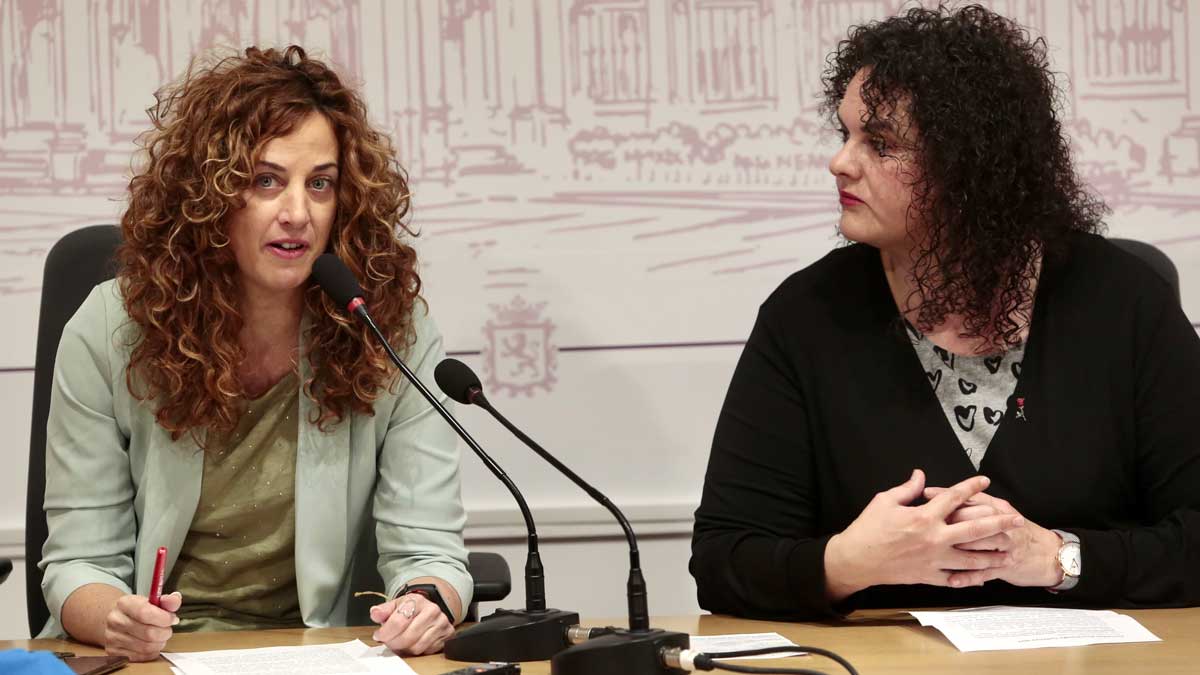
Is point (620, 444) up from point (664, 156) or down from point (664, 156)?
down

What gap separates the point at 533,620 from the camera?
4.96 feet

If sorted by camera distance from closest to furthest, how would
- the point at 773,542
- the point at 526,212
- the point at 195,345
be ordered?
the point at 773,542, the point at 195,345, the point at 526,212

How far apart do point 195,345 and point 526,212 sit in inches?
34.5

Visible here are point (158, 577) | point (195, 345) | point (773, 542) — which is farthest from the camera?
point (195, 345)

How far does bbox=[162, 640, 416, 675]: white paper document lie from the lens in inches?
57.6

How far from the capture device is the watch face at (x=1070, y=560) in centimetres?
171

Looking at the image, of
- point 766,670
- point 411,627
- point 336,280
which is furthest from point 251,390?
point 766,670

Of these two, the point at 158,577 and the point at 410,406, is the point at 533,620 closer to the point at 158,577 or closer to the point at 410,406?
the point at 158,577

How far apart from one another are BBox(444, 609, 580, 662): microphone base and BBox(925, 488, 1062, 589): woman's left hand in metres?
0.51

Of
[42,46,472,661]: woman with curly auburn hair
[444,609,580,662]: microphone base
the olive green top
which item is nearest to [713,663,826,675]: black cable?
[444,609,580,662]: microphone base

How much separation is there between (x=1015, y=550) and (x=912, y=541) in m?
0.14

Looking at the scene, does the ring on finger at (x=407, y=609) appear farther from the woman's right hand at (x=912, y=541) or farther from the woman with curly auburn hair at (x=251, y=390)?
the woman's right hand at (x=912, y=541)

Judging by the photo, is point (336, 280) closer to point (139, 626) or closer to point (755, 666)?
point (139, 626)

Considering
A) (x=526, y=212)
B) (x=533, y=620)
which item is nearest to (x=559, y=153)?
(x=526, y=212)
